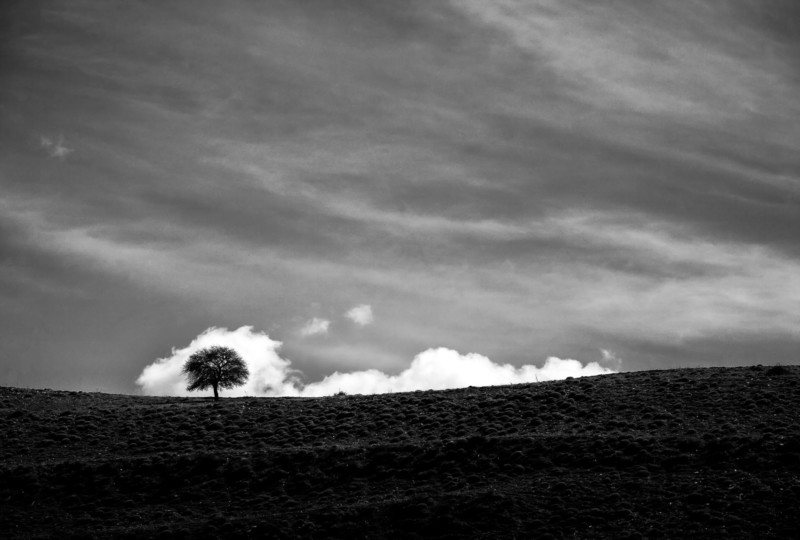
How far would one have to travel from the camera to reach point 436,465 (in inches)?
1905

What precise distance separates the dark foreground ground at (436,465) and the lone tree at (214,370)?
555 inches

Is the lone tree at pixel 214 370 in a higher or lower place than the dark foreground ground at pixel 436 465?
higher

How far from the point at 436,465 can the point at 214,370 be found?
1544 inches

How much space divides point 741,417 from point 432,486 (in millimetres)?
22860

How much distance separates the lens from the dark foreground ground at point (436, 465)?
40.4 meters

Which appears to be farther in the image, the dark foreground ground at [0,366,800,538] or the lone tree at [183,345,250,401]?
the lone tree at [183,345,250,401]

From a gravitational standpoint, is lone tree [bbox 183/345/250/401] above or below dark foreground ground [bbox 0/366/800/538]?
above

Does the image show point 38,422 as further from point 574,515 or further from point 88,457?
point 574,515

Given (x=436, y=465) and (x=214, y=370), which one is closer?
(x=436, y=465)

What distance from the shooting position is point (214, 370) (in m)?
80.4

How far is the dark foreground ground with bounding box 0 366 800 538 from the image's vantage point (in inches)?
1591

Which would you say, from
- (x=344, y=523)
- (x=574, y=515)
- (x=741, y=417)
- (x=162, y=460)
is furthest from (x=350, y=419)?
(x=741, y=417)

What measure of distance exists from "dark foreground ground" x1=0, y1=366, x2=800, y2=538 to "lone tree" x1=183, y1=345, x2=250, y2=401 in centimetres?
1409

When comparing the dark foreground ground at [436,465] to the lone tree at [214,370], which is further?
the lone tree at [214,370]
